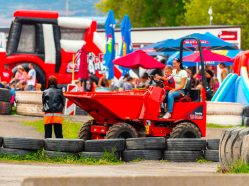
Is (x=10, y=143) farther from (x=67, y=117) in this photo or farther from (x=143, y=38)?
(x=143, y=38)

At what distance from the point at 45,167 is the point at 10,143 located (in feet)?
5.41

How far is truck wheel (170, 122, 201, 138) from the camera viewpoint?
22203 mm

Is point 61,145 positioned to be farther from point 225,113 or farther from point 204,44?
point 204,44

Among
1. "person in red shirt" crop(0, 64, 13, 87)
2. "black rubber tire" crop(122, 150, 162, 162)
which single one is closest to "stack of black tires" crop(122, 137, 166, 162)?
"black rubber tire" crop(122, 150, 162, 162)

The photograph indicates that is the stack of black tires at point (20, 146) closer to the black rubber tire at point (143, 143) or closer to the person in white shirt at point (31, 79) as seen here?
the black rubber tire at point (143, 143)

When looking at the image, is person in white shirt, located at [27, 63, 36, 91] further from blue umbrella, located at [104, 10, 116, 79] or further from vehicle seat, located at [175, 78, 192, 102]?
vehicle seat, located at [175, 78, 192, 102]

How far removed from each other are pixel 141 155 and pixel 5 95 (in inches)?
445

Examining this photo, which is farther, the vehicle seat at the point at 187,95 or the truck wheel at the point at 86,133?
the vehicle seat at the point at 187,95

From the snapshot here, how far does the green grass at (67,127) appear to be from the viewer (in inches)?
1019

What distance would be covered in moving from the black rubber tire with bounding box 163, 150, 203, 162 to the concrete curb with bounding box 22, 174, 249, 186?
743 centimetres

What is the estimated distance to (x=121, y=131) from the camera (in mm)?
21406

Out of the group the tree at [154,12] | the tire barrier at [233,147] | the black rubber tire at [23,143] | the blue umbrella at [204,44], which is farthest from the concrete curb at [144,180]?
the tree at [154,12]

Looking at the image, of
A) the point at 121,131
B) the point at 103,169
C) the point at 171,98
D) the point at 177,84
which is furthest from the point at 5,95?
the point at 103,169

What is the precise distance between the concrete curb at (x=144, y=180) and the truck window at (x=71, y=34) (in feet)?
95.3
